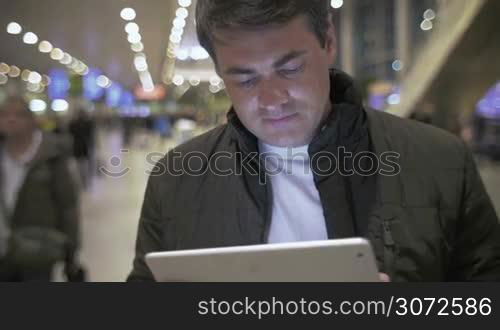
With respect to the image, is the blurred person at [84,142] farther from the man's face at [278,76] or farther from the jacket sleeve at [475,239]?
→ the jacket sleeve at [475,239]

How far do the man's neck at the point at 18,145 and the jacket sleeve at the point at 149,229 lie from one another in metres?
0.42

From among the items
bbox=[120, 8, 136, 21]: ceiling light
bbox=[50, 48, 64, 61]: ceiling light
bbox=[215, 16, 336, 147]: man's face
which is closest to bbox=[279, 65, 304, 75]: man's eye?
bbox=[215, 16, 336, 147]: man's face

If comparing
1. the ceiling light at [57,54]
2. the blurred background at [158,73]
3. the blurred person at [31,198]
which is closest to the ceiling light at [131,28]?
the blurred background at [158,73]

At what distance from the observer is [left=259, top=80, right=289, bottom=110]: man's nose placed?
0.86 metres

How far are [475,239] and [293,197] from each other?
332mm

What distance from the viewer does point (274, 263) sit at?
70 centimetres

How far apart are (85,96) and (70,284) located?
1.69 feet

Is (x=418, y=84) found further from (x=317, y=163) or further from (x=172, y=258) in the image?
(x=172, y=258)

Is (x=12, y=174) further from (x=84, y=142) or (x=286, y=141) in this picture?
(x=286, y=141)

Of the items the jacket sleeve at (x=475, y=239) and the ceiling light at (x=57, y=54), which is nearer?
the jacket sleeve at (x=475, y=239)

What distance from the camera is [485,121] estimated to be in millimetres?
1197

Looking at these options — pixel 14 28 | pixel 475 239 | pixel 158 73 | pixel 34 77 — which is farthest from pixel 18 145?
pixel 475 239

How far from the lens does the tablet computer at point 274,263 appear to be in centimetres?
66

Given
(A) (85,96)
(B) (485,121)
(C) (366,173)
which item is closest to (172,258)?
(C) (366,173)
